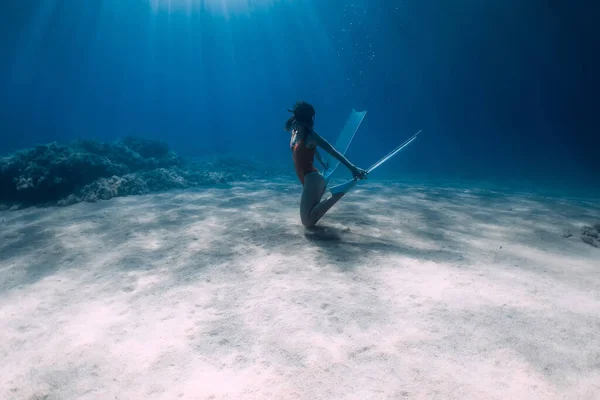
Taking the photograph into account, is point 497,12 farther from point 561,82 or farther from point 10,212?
point 10,212

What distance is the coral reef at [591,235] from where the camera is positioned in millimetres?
5179

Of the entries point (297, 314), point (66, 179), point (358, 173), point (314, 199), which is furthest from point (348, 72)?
point (297, 314)

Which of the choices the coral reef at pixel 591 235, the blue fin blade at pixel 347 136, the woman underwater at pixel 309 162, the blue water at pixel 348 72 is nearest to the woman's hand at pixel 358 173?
the woman underwater at pixel 309 162

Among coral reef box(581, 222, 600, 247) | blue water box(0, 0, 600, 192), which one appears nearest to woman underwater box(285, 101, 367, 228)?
coral reef box(581, 222, 600, 247)

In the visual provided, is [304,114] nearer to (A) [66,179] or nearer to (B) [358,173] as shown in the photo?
(B) [358,173]

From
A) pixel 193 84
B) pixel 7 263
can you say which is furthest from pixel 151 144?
pixel 193 84

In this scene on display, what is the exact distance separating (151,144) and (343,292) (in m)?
19.3

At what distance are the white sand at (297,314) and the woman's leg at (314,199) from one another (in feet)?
1.16

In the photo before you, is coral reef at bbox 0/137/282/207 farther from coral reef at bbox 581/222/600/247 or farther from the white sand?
coral reef at bbox 581/222/600/247

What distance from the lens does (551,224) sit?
247 inches

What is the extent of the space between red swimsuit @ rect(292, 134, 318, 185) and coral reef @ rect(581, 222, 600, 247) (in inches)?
203

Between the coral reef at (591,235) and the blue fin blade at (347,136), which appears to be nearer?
the coral reef at (591,235)

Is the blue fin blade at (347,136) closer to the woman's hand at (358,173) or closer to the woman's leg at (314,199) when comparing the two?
the woman's leg at (314,199)

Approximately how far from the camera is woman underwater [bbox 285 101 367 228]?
A: 187 inches
